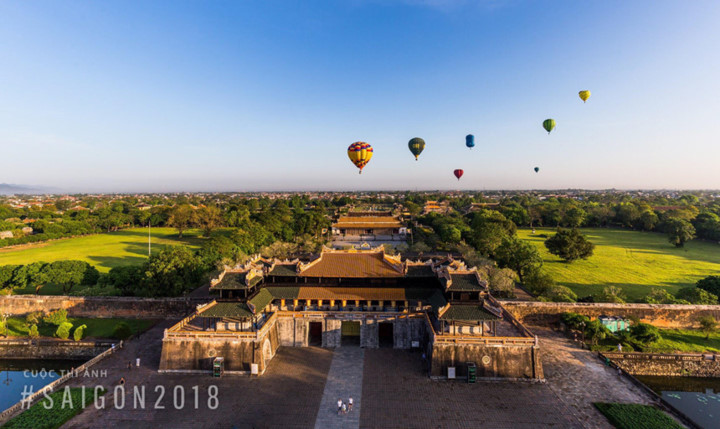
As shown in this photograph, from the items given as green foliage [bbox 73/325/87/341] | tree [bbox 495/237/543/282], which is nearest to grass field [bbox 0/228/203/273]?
green foliage [bbox 73/325/87/341]

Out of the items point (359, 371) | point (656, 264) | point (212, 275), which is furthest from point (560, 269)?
point (212, 275)

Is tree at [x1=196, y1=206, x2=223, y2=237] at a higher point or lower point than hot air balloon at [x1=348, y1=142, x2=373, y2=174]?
lower

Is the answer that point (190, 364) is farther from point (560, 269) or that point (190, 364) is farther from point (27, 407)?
point (560, 269)

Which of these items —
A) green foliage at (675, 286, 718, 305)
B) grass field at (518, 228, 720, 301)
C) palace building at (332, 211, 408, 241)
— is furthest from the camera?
palace building at (332, 211, 408, 241)

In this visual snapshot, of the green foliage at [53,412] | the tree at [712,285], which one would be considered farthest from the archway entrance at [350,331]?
the tree at [712,285]

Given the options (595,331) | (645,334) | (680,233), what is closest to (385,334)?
(595,331)

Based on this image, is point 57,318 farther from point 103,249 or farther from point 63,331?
point 103,249

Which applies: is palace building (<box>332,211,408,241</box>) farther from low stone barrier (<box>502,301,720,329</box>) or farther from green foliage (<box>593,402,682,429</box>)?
green foliage (<box>593,402,682,429</box>)
